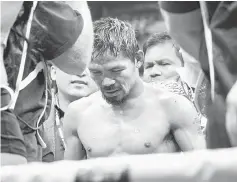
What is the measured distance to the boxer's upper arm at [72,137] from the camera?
2574mm

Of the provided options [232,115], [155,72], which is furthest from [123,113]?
[232,115]

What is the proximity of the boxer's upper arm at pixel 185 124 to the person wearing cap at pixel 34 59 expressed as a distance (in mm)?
920

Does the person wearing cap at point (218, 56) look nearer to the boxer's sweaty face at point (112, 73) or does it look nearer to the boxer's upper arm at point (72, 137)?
the boxer's sweaty face at point (112, 73)

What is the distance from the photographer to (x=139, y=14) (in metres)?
7.50

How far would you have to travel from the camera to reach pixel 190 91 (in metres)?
2.82

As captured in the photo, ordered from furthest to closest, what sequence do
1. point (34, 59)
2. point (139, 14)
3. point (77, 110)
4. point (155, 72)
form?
point (139, 14) < point (155, 72) < point (77, 110) < point (34, 59)

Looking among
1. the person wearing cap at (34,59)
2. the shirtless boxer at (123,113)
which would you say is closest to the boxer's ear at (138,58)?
the shirtless boxer at (123,113)

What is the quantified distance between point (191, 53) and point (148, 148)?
1.18 m

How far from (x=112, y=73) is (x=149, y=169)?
1.50 m

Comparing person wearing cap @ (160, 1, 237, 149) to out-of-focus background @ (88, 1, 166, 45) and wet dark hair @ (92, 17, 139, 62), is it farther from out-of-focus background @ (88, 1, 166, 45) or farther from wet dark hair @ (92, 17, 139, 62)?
out-of-focus background @ (88, 1, 166, 45)

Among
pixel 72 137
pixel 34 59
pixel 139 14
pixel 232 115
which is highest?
pixel 139 14

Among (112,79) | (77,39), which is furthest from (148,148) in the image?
(77,39)

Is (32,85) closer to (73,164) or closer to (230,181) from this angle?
(73,164)

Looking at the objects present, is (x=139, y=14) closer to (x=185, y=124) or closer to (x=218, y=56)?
(x=185, y=124)
